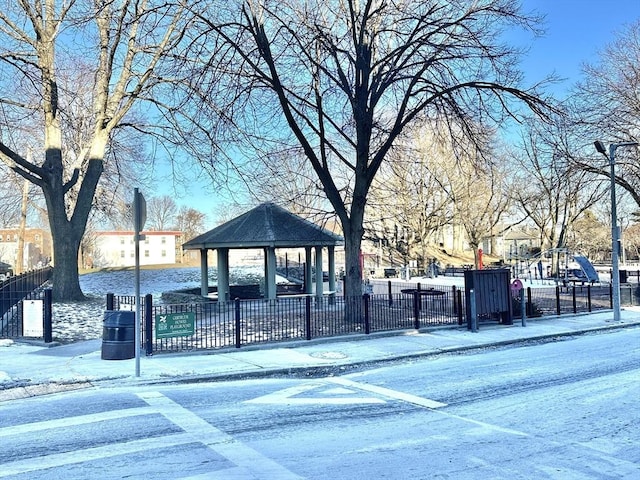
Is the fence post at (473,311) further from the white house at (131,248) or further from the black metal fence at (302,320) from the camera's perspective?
the white house at (131,248)

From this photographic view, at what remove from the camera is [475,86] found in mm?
16047

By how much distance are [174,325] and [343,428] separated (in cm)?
566

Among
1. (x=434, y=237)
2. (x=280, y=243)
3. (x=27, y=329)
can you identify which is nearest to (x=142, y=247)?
(x=434, y=237)

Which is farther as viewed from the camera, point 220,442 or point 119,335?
point 119,335

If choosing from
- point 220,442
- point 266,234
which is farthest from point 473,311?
point 220,442

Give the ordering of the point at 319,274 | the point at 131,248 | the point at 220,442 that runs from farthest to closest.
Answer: the point at 131,248 → the point at 319,274 → the point at 220,442

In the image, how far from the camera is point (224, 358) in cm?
1083

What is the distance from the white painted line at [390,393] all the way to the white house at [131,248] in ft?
237

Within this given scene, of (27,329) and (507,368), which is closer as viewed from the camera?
(507,368)

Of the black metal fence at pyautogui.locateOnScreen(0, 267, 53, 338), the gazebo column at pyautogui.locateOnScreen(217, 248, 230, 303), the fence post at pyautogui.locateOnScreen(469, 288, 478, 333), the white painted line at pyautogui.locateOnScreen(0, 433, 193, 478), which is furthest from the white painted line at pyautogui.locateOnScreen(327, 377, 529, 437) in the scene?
the gazebo column at pyautogui.locateOnScreen(217, 248, 230, 303)

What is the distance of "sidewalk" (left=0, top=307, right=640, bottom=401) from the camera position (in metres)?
8.91

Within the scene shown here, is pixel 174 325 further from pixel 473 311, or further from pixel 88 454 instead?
pixel 473 311

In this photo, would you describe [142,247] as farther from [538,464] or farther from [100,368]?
[538,464]

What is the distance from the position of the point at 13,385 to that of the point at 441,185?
36.7 meters
